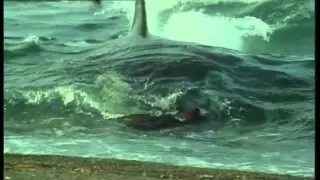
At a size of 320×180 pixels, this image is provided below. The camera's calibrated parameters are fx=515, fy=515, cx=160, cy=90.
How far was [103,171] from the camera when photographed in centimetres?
333

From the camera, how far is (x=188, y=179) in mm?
3188

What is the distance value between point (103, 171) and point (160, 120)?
59 cm

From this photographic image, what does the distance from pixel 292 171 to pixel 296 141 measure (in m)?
0.22

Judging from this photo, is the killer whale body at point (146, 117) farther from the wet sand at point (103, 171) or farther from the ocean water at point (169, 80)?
the wet sand at point (103, 171)

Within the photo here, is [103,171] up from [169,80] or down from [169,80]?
down

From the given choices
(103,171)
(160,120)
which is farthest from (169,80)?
(103,171)

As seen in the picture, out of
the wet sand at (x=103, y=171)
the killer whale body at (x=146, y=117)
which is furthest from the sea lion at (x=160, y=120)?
the wet sand at (x=103, y=171)

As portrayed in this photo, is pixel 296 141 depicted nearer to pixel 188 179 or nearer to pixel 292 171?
pixel 292 171

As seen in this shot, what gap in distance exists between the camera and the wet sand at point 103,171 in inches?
127

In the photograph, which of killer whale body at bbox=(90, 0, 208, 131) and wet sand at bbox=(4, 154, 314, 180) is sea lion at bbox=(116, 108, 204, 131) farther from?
wet sand at bbox=(4, 154, 314, 180)

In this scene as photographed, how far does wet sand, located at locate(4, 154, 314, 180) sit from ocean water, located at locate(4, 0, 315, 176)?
104mm

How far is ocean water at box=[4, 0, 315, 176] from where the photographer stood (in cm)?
354

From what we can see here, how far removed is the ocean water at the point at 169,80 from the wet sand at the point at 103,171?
0.34ft

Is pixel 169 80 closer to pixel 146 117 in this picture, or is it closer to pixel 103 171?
pixel 146 117
